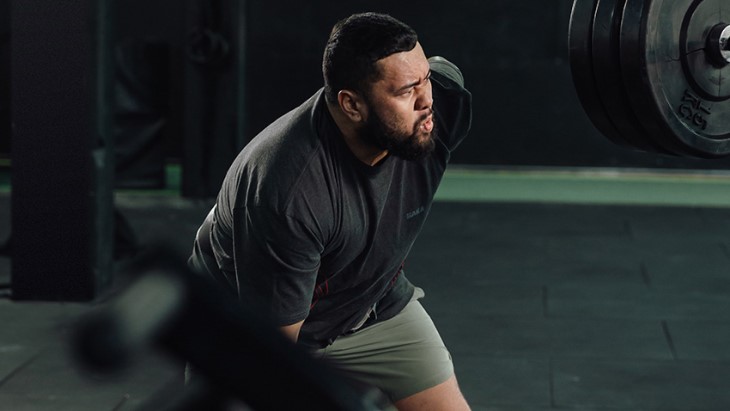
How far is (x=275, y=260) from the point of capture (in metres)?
2.22

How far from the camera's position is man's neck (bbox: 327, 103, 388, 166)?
7.52 feet

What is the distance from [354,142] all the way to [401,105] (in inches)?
5.3

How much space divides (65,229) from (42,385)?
1.13 metres

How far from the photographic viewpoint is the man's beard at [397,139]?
2242mm

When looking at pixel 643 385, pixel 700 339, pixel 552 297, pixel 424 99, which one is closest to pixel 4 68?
pixel 552 297

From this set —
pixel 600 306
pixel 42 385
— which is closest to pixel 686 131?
pixel 42 385

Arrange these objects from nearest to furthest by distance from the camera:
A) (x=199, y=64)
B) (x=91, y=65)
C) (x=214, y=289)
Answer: (x=214, y=289), (x=91, y=65), (x=199, y=64)

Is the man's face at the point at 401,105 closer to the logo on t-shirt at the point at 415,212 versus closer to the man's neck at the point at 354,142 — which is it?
the man's neck at the point at 354,142

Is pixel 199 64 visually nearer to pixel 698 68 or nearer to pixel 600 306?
pixel 600 306

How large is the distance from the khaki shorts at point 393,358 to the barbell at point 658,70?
2.14ft

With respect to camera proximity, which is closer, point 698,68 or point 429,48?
point 698,68

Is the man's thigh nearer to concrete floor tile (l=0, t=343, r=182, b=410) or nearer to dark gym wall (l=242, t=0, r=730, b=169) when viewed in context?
concrete floor tile (l=0, t=343, r=182, b=410)

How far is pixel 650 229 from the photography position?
7.40m

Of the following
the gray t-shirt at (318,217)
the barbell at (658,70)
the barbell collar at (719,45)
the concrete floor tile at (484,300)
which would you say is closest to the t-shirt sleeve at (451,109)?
the gray t-shirt at (318,217)
